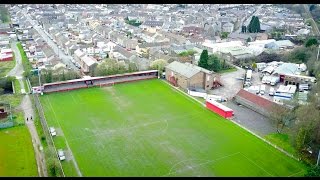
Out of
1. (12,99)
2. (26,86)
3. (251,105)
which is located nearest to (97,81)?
(26,86)

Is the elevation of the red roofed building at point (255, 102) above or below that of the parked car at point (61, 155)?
above

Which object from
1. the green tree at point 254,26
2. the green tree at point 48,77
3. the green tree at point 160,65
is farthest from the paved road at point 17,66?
the green tree at point 254,26

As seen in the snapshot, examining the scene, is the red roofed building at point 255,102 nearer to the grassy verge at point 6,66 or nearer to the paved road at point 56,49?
the paved road at point 56,49

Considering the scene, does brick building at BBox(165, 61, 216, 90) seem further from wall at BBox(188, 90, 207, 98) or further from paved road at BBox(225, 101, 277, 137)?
paved road at BBox(225, 101, 277, 137)

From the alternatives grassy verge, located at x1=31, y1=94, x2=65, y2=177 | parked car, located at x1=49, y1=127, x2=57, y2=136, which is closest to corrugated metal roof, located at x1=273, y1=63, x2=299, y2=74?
parked car, located at x1=49, y1=127, x2=57, y2=136

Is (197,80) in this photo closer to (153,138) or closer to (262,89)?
(262,89)

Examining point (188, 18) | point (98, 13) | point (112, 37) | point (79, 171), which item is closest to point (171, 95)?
point (79, 171)
